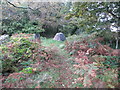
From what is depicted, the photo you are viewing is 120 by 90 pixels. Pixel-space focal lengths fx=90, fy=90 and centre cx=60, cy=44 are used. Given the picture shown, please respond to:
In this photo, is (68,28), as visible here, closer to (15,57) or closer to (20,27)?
(20,27)

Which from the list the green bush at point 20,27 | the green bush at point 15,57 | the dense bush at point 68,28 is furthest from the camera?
the dense bush at point 68,28

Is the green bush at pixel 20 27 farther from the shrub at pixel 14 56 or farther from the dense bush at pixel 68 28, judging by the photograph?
the shrub at pixel 14 56

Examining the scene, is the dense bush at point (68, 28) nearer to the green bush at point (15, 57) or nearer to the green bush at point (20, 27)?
the green bush at point (20, 27)

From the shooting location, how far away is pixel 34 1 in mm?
10352

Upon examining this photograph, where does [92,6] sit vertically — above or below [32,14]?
below

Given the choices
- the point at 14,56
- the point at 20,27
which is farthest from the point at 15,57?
the point at 20,27

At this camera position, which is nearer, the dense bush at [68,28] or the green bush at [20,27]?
the green bush at [20,27]

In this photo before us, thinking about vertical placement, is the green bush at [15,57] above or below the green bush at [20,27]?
below

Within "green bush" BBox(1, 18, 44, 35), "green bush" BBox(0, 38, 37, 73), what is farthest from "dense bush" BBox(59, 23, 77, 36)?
"green bush" BBox(0, 38, 37, 73)

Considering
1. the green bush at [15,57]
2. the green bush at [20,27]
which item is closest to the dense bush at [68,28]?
the green bush at [20,27]

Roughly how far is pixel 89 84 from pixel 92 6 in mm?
3928

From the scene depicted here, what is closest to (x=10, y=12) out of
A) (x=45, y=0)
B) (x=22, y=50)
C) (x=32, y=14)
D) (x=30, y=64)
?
(x=32, y=14)

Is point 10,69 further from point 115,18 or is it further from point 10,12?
point 10,12

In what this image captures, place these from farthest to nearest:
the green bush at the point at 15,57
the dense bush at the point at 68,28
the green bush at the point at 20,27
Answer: the dense bush at the point at 68,28 < the green bush at the point at 20,27 < the green bush at the point at 15,57
